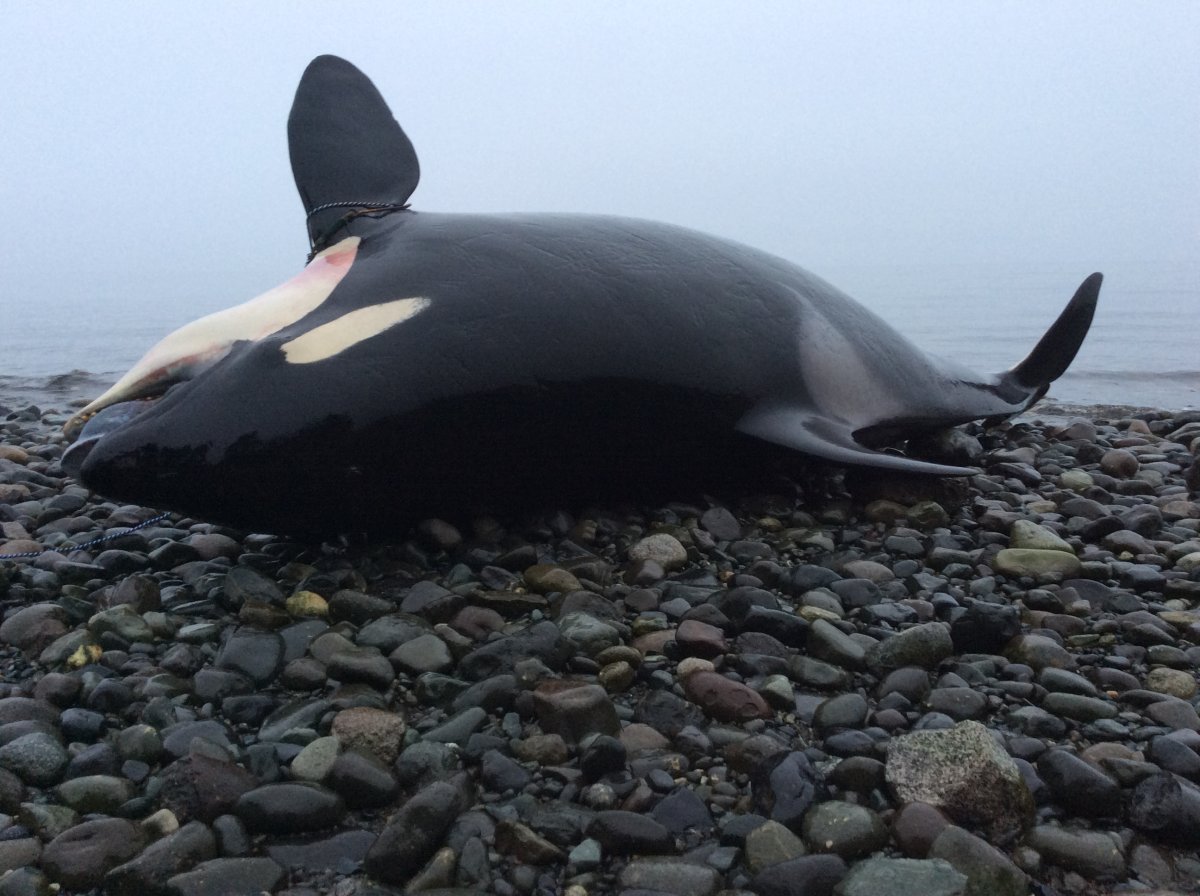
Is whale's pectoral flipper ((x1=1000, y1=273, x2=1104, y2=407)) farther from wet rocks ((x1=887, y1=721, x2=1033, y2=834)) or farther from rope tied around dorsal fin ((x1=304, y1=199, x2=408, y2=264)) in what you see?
wet rocks ((x1=887, y1=721, x2=1033, y2=834))

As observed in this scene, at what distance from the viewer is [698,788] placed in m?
3.15

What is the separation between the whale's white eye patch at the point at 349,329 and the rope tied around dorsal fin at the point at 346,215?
4.07 ft

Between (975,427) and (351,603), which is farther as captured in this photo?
(975,427)

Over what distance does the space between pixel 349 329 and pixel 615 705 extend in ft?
7.79

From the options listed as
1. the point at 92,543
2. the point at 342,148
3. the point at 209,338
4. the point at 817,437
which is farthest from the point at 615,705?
the point at 342,148

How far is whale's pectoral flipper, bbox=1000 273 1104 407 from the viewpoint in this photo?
7340mm

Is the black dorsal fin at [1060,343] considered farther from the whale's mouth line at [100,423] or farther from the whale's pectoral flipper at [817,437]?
the whale's mouth line at [100,423]

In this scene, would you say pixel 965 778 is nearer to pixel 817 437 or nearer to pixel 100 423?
pixel 817 437

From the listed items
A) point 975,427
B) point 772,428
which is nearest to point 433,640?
point 772,428

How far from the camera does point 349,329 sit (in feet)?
16.3

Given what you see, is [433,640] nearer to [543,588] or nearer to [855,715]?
[543,588]

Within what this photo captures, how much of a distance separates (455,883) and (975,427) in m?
6.77

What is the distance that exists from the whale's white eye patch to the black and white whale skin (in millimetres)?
12

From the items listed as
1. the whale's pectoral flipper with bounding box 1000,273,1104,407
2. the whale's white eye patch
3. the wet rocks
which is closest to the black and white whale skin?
the whale's white eye patch
